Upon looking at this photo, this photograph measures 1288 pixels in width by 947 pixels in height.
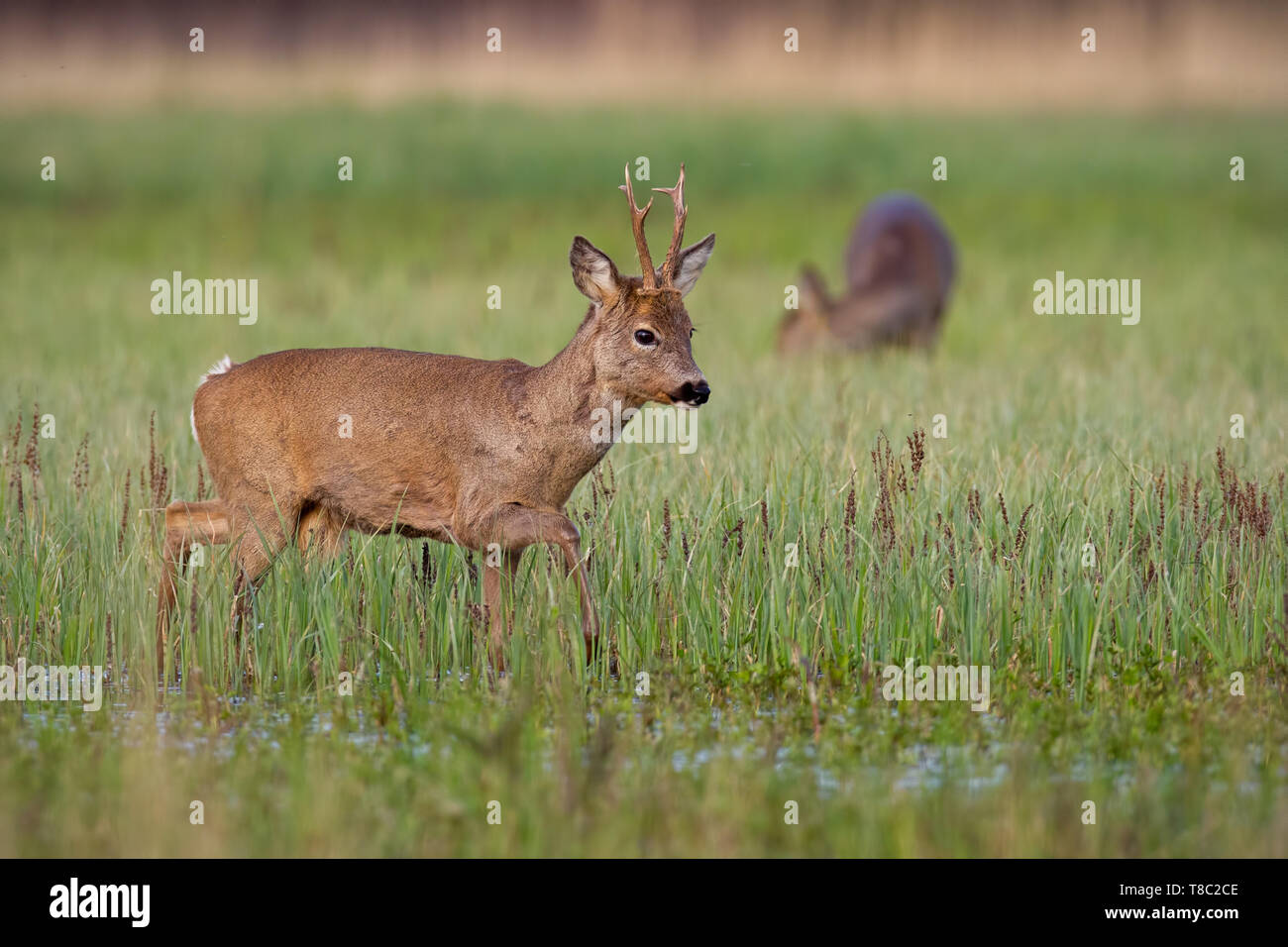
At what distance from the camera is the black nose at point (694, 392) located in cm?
630

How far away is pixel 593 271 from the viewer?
21.7 ft

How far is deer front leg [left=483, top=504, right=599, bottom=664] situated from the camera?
6.17 meters

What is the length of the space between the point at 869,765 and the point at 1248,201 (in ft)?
80.4

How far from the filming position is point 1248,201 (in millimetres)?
27297

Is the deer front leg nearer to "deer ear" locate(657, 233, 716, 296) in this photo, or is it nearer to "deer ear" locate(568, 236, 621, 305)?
"deer ear" locate(568, 236, 621, 305)

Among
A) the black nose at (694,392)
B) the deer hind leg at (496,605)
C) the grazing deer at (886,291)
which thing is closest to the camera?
the deer hind leg at (496,605)

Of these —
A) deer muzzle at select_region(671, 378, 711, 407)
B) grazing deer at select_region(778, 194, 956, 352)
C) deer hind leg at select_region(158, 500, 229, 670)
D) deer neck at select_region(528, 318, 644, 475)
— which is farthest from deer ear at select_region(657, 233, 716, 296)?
grazing deer at select_region(778, 194, 956, 352)

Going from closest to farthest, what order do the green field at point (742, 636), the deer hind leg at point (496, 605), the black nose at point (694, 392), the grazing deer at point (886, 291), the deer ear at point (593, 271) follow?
the green field at point (742, 636) < the deer hind leg at point (496, 605) < the black nose at point (694, 392) < the deer ear at point (593, 271) < the grazing deer at point (886, 291)

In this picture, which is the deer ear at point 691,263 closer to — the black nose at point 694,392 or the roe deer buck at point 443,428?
the roe deer buck at point 443,428

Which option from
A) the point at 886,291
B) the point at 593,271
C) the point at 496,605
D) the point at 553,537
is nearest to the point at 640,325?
the point at 593,271

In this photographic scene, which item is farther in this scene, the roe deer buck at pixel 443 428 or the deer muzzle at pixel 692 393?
the roe deer buck at pixel 443 428

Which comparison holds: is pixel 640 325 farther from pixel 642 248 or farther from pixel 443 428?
pixel 443 428

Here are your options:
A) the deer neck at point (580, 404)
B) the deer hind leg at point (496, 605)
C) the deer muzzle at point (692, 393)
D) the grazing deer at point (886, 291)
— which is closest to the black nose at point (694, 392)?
the deer muzzle at point (692, 393)

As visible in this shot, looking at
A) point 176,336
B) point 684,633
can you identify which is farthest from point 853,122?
point 684,633
